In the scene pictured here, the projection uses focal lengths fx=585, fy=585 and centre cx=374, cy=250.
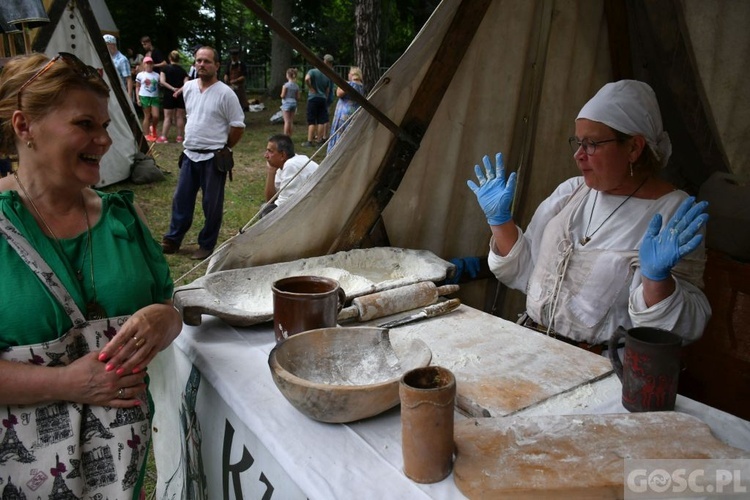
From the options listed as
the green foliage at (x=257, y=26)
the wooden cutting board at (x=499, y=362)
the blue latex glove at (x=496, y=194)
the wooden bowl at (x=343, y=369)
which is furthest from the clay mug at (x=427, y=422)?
the green foliage at (x=257, y=26)

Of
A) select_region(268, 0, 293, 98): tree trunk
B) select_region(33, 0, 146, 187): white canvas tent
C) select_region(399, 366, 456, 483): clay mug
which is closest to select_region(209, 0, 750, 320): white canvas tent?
select_region(399, 366, 456, 483): clay mug

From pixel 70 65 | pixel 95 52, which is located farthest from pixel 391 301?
pixel 95 52

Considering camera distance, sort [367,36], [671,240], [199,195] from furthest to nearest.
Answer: [367,36] → [199,195] → [671,240]

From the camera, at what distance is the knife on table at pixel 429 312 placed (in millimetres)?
1858

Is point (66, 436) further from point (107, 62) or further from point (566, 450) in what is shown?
point (107, 62)

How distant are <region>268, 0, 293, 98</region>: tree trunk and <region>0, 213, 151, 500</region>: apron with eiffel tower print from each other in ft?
45.1

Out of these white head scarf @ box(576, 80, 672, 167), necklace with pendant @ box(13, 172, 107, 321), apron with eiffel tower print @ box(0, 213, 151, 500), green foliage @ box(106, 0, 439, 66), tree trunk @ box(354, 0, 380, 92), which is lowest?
apron with eiffel tower print @ box(0, 213, 151, 500)

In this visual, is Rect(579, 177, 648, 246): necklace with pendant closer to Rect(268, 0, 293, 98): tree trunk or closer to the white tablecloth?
the white tablecloth

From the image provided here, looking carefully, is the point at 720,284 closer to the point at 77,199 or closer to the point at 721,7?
the point at 721,7

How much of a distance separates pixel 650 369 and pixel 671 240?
1.48ft

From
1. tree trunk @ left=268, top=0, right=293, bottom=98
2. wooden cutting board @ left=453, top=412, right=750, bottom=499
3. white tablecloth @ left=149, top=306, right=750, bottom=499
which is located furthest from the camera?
tree trunk @ left=268, top=0, right=293, bottom=98

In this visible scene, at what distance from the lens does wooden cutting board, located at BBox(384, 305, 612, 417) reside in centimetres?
141

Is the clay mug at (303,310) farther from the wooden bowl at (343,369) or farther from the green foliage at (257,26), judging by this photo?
the green foliage at (257,26)

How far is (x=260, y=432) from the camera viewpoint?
1332mm
